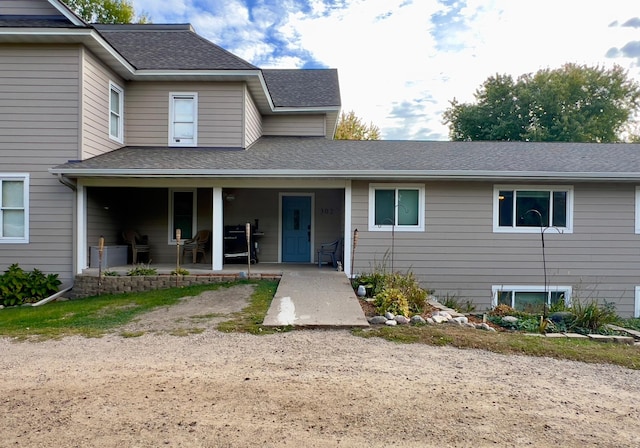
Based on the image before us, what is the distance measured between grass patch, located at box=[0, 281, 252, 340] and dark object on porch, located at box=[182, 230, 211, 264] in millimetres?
2180

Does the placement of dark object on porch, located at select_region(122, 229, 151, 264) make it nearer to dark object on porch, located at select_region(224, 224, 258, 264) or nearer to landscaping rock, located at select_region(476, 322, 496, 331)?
dark object on porch, located at select_region(224, 224, 258, 264)

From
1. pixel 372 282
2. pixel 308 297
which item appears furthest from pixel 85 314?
pixel 372 282

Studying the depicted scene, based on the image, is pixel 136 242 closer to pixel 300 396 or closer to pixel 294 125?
pixel 294 125

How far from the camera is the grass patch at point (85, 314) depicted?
5625 mm

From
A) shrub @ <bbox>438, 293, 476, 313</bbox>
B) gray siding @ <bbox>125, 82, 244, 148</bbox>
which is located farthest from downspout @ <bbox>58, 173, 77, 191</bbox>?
shrub @ <bbox>438, 293, 476, 313</bbox>

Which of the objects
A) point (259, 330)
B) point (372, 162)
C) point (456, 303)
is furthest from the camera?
point (372, 162)

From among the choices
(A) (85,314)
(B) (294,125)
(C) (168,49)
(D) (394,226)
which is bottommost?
(A) (85,314)

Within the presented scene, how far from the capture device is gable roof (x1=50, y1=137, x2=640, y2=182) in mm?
8781

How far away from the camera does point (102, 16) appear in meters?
25.3

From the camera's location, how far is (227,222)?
11516 mm

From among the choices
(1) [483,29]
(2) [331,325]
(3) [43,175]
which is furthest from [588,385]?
(1) [483,29]

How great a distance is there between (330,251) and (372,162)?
2.75 metres

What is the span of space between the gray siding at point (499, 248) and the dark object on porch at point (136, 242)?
5.85 metres

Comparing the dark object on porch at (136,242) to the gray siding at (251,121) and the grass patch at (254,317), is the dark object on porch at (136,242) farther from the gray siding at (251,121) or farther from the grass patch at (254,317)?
the grass patch at (254,317)
